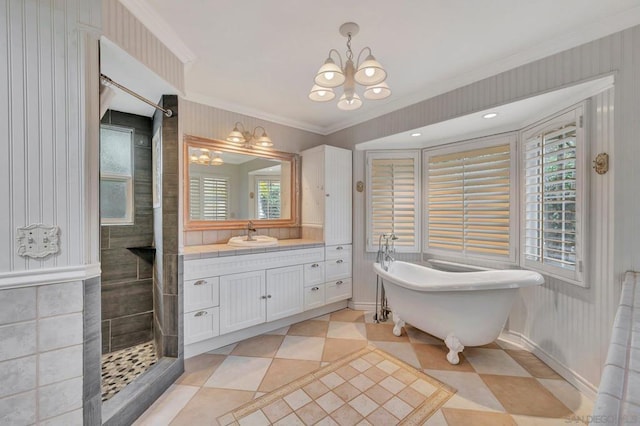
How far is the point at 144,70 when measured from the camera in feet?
5.40

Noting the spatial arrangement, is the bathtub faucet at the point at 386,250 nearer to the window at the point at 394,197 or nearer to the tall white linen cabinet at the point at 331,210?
the window at the point at 394,197

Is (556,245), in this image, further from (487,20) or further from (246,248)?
(246,248)

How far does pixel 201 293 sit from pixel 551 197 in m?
3.05

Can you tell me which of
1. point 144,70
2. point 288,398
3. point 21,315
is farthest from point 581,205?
point 21,315

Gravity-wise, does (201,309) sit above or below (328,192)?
below

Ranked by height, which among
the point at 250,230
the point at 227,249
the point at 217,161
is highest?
the point at 217,161

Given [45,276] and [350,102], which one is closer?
[45,276]

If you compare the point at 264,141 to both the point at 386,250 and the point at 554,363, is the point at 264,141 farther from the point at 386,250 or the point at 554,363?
the point at 554,363

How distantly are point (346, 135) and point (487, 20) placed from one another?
200cm

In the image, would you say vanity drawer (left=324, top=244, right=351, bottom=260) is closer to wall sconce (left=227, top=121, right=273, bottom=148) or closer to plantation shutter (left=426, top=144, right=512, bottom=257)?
plantation shutter (left=426, top=144, right=512, bottom=257)

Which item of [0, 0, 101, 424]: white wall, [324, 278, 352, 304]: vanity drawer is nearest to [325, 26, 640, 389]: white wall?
[324, 278, 352, 304]: vanity drawer

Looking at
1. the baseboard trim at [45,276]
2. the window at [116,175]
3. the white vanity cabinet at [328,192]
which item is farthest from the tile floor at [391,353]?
the window at [116,175]

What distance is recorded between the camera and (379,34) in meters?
1.78

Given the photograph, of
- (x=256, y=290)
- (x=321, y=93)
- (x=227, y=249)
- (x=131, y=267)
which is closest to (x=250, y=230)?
(x=227, y=249)
